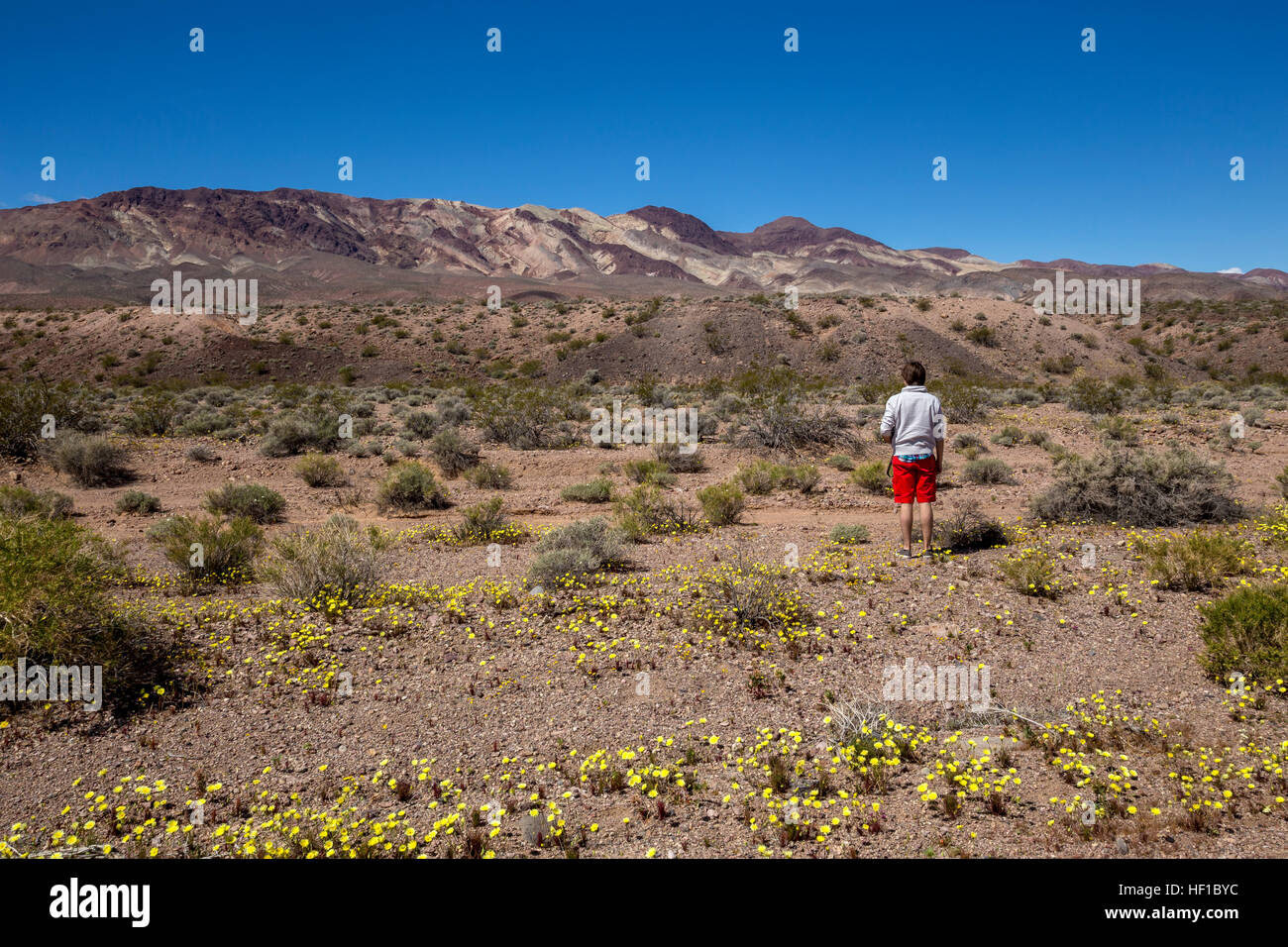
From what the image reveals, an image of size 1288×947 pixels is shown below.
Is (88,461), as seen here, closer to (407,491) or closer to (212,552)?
(407,491)

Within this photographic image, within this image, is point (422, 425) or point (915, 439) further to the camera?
point (422, 425)

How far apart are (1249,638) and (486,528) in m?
7.82

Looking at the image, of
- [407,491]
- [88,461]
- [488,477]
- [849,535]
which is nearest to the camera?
[849,535]

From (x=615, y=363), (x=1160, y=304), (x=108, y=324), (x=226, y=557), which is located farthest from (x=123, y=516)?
(x=1160, y=304)

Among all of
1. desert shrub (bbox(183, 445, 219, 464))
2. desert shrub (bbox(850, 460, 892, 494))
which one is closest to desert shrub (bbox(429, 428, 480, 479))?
desert shrub (bbox(183, 445, 219, 464))

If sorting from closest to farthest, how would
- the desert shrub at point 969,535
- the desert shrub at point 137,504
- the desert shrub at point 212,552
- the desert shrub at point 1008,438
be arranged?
1. the desert shrub at point 212,552
2. the desert shrub at point 969,535
3. the desert shrub at point 137,504
4. the desert shrub at point 1008,438

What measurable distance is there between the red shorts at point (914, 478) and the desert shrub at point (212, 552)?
7144mm

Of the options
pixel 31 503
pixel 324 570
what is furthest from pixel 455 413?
pixel 324 570

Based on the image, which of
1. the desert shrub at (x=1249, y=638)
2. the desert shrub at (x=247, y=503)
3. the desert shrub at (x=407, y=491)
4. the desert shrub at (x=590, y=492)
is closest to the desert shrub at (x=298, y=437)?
the desert shrub at (x=247, y=503)

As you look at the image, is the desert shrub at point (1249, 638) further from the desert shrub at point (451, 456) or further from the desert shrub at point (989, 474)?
the desert shrub at point (451, 456)

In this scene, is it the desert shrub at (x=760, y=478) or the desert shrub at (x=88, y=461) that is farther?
the desert shrub at (x=88, y=461)

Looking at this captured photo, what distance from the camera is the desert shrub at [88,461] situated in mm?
12258

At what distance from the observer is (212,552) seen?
750cm

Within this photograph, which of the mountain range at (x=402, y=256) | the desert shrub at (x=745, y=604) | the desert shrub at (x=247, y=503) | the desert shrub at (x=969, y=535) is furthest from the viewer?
the mountain range at (x=402, y=256)
